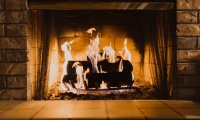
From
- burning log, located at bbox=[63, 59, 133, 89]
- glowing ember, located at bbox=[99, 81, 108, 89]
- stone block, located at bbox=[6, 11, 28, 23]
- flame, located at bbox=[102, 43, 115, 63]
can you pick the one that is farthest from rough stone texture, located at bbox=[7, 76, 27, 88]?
flame, located at bbox=[102, 43, 115, 63]

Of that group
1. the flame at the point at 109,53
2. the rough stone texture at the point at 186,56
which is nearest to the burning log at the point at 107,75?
the flame at the point at 109,53

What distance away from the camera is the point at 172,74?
5754 mm

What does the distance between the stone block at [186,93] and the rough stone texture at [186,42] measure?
741 mm

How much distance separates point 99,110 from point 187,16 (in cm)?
230

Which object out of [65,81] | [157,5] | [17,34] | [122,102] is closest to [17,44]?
[17,34]

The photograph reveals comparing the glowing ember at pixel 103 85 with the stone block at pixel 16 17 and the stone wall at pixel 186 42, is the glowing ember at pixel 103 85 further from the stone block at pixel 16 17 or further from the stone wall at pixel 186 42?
the stone block at pixel 16 17

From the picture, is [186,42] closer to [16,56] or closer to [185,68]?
[185,68]

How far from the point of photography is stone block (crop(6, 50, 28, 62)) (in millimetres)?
5570

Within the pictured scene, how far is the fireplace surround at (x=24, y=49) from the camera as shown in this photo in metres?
5.57

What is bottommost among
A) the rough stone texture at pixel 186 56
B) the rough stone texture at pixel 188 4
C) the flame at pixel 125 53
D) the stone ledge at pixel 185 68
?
the stone ledge at pixel 185 68

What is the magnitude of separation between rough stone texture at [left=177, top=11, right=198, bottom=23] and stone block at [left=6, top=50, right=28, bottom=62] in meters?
2.73

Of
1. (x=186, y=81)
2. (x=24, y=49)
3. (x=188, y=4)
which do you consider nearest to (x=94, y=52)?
(x=24, y=49)

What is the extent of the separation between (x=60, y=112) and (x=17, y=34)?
5.79 feet

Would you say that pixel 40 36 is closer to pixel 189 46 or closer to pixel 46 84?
pixel 46 84
